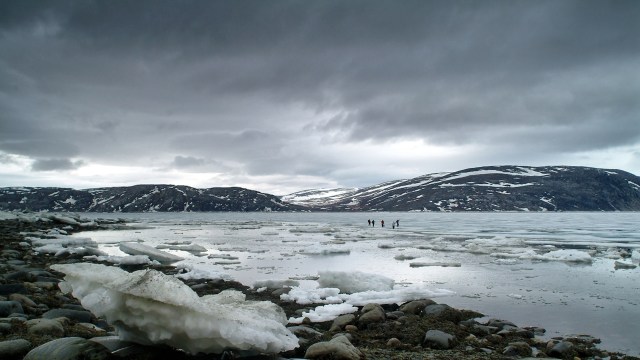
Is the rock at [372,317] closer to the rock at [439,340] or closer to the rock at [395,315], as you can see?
the rock at [395,315]

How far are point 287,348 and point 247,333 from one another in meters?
0.64

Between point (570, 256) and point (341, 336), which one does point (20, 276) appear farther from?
point (570, 256)

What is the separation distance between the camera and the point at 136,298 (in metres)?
4.96

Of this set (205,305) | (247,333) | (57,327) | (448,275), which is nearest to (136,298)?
(205,305)

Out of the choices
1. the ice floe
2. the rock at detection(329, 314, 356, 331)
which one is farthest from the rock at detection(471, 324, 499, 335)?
the ice floe

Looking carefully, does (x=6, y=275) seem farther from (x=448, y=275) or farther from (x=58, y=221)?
(x=58, y=221)

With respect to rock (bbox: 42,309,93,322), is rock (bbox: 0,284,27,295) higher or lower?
higher

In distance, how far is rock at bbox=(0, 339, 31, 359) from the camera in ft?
16.0

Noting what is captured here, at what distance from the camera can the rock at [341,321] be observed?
30.4 feet

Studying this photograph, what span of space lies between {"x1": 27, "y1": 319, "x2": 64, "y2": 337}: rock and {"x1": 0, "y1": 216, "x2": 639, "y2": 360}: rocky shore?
0.04 ft

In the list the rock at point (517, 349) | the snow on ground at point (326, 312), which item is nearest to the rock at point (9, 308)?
the snow on ground at point (326, 312)

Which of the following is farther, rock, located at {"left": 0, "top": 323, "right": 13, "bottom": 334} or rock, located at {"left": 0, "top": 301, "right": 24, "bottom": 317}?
rock, located at {"left": 0, "top": 301, "right": 24, "bottom": 317}

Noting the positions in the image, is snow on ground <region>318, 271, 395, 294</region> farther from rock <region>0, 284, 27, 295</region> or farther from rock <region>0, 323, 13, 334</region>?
rock <region>0, 323, 13, 334</region>

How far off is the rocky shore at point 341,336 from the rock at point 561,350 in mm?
16
